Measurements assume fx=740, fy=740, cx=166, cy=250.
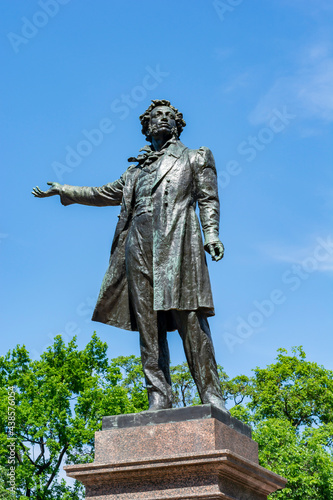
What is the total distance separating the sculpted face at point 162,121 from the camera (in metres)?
8.98

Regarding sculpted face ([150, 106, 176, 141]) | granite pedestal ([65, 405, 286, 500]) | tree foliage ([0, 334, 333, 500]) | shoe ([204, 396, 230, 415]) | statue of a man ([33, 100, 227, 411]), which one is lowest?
granite pedestal ([65, 405, 286, 500])

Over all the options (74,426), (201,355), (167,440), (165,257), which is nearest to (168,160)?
(165,257)

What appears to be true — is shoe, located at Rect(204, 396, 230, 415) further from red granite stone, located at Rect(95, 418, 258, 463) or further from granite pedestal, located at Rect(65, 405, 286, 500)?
red granite stone, located at Rect(95, 418, 258, 463)

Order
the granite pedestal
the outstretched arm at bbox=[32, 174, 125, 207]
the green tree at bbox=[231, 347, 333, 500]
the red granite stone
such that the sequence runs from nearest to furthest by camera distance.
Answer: the granite pedestal → the red granite stone → the outstretched arm at bbox=[32, 174, 125, 207] → the green tree at bbox=[231, 347, 333, 500]

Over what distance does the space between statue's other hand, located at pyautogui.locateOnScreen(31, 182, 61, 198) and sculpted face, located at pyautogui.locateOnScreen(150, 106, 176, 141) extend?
4.83ft

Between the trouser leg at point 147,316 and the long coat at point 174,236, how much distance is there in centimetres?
18

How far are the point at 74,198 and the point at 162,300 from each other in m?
2.22

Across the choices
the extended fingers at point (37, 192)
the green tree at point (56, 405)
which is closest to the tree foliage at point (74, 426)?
the green tree at point (56, 405)

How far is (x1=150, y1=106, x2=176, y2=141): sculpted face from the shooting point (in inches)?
353

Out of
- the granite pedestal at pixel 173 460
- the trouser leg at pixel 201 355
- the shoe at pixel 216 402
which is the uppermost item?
the trouser leg at pixel 201 355

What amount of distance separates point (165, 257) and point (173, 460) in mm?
2280

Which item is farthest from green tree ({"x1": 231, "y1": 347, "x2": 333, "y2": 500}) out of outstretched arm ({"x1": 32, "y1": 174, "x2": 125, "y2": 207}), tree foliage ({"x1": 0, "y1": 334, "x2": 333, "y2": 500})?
outstretched arm ({"x1": 32, "y1": 174, "x2": 125, "y2": 207})

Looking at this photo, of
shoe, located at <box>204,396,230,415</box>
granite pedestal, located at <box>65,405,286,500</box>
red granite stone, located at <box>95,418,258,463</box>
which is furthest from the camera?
shoe, located at <box>204,396,230,415</box>

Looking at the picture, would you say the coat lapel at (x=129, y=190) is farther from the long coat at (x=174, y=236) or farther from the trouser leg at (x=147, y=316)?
the trouser leg at (x=147, y=316)
